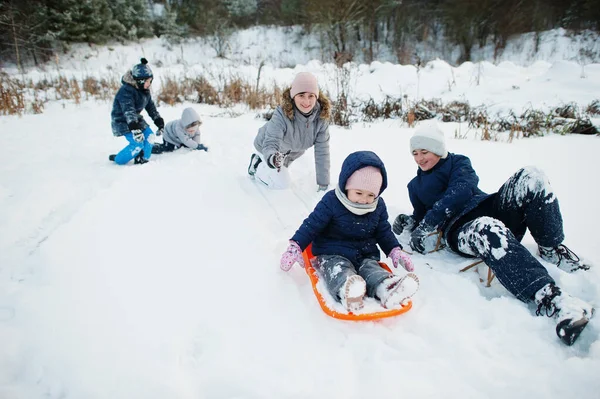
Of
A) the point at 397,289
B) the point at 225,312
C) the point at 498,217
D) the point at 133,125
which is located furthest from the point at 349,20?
the point at 225,312

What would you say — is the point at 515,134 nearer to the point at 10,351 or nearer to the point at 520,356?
the point at 520,356

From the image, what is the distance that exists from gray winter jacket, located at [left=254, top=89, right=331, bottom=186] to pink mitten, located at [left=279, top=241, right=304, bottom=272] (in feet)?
3.77

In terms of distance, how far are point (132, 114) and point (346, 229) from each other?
9.71ft

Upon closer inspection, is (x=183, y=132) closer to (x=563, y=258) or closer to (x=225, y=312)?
(x=225, y=312)

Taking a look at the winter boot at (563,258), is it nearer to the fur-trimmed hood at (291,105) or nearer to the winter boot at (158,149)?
the fur-trimmed hood at (291,105)

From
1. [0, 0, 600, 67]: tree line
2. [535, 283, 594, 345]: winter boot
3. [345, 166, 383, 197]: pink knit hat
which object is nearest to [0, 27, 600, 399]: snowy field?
[535, 283, 594, 345]: winter boot

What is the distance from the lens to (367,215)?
6.06 ft

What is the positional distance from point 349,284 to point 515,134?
3981 millimetres

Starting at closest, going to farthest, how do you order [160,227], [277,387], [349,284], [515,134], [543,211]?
[277,387] < [349,284] < [543,211] < [160,227] < [515,134]

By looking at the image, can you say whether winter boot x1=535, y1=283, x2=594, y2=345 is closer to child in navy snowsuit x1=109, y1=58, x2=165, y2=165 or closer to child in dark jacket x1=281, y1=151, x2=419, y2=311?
child in dark jacket x1=281, y1=151, x2=419, y2=311

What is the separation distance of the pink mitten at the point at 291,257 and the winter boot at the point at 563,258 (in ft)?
4.38

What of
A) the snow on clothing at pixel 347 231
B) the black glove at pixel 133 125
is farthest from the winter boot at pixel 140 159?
the snow on clothing at pixel 347 231

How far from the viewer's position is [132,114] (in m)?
3.58

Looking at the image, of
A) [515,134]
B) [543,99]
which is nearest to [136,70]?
[515,134]
